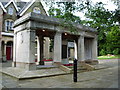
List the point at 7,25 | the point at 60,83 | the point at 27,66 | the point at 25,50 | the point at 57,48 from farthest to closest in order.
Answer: the point at 7,25, the point at 57,48, the point at 25,50, the point at 27,66, the point at 60,83

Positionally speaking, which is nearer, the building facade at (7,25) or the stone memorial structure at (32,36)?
the stone memorial structure at (32,36)

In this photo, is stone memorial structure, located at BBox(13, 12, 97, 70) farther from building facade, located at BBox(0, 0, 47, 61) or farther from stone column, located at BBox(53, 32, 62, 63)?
building facade, located at BBox(0, 0, 47, 61)

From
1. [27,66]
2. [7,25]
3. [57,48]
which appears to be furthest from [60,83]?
[7,25]

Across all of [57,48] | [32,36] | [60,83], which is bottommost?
[60,83]

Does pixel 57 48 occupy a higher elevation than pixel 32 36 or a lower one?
lower

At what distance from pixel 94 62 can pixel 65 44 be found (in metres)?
4.23

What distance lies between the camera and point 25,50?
10336mm

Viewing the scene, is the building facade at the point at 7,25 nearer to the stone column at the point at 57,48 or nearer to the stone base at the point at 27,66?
the stone base at the point at 27,66

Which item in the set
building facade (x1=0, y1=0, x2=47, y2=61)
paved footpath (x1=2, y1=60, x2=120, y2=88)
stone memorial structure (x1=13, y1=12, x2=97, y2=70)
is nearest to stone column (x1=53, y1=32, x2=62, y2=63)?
stone memorial structure (x1=13, y1=12, x2=97, y2=70)

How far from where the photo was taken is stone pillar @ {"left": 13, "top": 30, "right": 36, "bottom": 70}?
976cm

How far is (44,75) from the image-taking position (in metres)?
8.89

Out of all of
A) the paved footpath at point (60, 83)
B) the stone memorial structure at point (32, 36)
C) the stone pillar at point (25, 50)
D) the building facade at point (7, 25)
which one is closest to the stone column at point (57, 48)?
the stone memorial structure at point (32, 36)

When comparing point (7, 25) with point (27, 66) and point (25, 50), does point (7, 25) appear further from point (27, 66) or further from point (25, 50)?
point (27, 66)

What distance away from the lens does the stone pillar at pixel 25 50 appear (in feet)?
32.0
